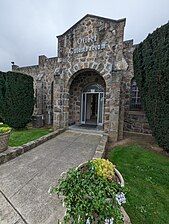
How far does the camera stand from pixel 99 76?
9.13 m

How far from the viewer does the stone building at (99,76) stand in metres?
7.02

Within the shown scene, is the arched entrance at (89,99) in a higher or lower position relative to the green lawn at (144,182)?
higher

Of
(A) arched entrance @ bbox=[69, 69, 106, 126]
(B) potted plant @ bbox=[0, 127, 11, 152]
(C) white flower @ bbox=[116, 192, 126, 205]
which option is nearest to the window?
(A) arched entrance @ bbox=[69, 69, 106, 126]

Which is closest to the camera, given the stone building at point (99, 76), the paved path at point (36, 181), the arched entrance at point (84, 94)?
the paved path at point (36, 181)

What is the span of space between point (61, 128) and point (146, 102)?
4.95m

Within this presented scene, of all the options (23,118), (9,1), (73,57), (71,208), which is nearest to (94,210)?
(71,208)

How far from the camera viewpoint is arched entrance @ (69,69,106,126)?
930 cm

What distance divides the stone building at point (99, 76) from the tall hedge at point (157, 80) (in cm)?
127

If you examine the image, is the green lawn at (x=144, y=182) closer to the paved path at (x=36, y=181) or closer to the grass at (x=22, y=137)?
the paved path at (x=36, y=181)

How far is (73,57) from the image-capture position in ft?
26.8

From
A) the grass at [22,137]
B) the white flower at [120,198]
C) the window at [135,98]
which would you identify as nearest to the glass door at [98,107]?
the window at [135,98]

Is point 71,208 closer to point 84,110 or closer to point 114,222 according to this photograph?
point 114,222

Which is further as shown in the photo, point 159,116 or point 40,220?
point 159,116

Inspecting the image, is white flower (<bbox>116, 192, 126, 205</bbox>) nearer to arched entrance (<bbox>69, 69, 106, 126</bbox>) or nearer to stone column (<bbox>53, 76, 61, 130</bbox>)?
stone column (<bbox>53, 76, 61, 130</bbox>)
